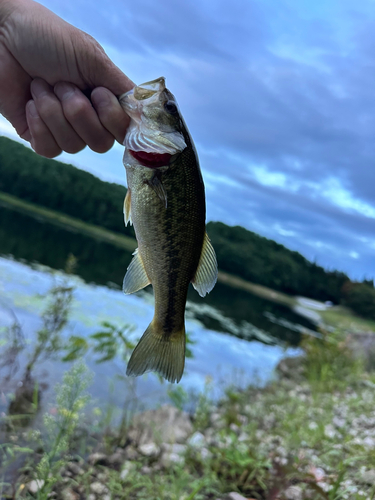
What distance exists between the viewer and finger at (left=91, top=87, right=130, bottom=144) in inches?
89.2

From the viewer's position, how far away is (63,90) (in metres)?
2.36

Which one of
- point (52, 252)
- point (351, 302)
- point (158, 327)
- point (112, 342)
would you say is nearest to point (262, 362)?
point (112, 342)

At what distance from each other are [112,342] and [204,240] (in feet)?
11.1

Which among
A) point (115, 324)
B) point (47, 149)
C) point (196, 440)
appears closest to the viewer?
point (47, 149)

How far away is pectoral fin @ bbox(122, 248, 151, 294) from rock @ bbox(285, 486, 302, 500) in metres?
2.73

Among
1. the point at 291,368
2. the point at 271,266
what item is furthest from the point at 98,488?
the point at 271,266

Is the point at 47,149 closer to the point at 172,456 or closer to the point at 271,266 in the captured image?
the point at 172,456

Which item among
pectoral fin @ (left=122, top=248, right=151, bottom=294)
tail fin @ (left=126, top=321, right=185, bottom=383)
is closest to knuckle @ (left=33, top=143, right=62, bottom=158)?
pectoral fin @ (left=122, top=248, right=151, bottom=294)

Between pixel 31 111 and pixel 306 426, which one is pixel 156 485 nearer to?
pixel 306 426

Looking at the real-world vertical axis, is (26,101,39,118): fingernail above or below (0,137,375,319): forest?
below

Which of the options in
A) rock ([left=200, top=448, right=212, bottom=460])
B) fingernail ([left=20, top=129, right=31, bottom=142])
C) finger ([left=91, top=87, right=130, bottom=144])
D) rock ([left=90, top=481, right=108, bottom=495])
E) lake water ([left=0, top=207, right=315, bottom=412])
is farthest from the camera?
lake water ([left=0, top=207, right=315, bottom=412])

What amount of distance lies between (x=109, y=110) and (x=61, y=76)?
0.43 meters

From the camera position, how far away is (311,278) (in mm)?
56969

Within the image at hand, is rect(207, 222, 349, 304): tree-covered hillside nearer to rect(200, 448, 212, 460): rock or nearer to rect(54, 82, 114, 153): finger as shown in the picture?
rect(200, 448, 212, 460): rock
